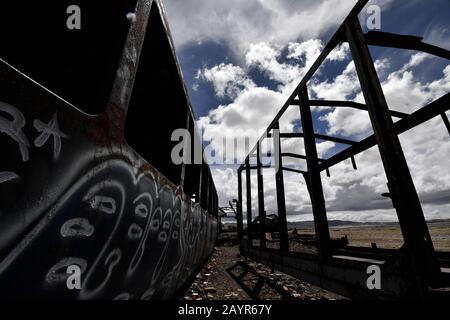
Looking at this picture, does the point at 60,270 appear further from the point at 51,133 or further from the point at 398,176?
the point at 398,176

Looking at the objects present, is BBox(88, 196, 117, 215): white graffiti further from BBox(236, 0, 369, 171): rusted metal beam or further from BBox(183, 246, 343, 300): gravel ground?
BBox(183, 246, 343, 300): gravel ground

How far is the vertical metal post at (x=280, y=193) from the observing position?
478 centimetres

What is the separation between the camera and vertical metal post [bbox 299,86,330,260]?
3.18m

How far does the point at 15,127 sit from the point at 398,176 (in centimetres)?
254

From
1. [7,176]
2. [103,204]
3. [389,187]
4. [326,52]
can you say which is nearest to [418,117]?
[389,187]

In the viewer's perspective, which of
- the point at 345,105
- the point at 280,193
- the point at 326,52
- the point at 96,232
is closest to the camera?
the point at 96,232

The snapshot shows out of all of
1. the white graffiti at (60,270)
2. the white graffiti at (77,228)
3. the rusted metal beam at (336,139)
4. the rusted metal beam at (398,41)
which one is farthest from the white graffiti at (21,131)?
the rusted metal beam at (336,139)

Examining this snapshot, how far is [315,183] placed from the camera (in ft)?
11.3

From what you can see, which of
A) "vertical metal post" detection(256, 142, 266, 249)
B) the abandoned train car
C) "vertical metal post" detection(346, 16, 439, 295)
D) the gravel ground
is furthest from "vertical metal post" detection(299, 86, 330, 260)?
"vertical metal post" detection(256, 142, 266, 249)

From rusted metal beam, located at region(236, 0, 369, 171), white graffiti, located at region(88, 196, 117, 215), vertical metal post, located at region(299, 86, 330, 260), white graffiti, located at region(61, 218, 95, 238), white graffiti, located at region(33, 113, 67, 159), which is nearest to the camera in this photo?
white graffiti, located at region(33, 113, 67, 159)

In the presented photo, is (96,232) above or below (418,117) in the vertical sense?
below

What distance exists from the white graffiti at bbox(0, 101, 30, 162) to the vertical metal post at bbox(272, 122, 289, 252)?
4560mm

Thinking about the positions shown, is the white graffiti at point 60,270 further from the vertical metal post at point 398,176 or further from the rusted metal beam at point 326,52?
the rusted metal beam at point 326,52
